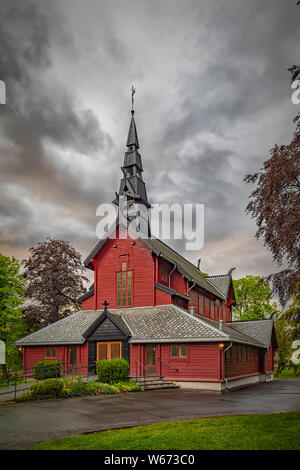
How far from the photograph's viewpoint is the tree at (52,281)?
39094 millimetres

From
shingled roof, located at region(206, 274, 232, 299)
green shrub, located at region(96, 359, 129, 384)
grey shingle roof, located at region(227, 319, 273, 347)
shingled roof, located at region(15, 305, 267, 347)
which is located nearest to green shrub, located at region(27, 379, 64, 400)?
green shrub, located at region(96, 359, 129, 384)

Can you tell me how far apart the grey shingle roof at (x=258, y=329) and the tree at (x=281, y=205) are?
2479 cm

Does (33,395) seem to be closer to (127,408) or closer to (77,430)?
(127,408)

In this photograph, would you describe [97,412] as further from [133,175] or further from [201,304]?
[133,175]

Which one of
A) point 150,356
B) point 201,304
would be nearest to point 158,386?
point 150,356

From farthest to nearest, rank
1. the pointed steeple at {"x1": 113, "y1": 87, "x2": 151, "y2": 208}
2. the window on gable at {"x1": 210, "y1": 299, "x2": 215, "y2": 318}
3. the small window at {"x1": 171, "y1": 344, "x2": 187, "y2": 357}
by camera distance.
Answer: the window on gable at {"x1": 210, "y1": 299, "x2": 215, "y2": 318}, the pointed steeple at {"x1": 113, "y1": 87, "x2": 151, "y2": 208}, the small window at {"x1": 171, "y1": 344, "x2": 187, "y2": 357}

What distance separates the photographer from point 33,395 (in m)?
17.5

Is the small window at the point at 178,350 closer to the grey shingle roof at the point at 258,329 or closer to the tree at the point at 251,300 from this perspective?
the grey shingle roof at the point at 258,329

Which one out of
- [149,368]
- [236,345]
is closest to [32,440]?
[149,368]

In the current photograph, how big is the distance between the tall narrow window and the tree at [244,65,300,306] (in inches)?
665

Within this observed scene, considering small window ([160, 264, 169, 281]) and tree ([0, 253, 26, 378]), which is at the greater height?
small window ([160, 264, 169, 281])

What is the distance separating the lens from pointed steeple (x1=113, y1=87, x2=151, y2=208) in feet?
107

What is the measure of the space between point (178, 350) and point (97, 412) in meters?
10.6

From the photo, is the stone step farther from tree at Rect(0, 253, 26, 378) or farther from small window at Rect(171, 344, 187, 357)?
tree at Rect(0, 253, 26, 378)
